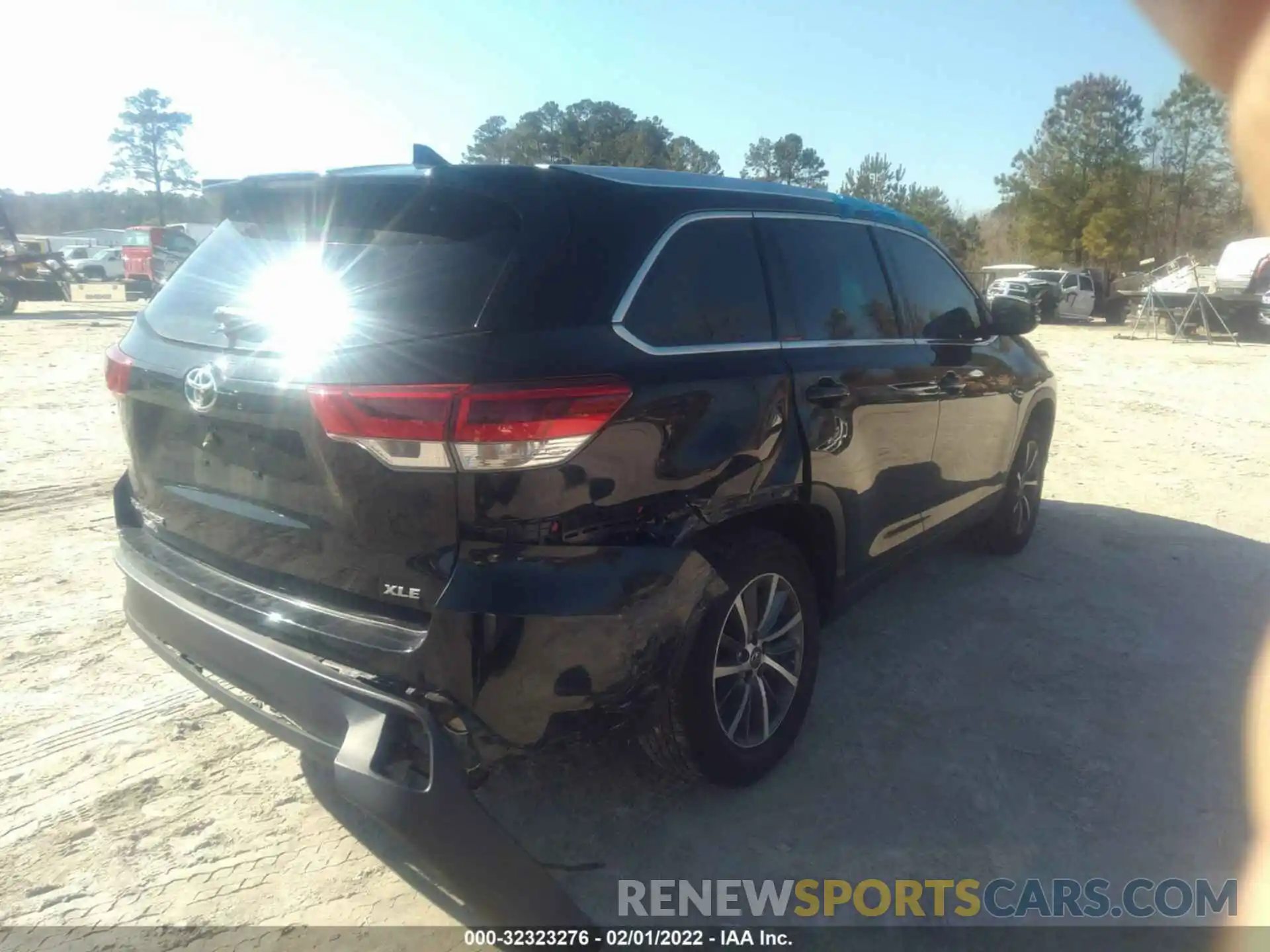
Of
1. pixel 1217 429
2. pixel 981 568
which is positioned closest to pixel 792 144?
pixel 1217 429

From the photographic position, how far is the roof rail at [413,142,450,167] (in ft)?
8.84

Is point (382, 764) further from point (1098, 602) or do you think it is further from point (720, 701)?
point (1098, 602)

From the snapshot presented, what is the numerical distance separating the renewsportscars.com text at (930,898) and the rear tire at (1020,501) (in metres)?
2.62

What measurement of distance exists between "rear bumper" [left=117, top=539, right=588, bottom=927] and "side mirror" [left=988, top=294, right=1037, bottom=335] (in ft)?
11.5

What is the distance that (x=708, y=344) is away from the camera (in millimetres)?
2664

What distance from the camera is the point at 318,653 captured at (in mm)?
2264

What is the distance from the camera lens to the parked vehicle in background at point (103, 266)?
40.6m

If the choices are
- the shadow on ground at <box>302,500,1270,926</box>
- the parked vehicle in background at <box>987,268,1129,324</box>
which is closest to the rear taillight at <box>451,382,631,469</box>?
the shadow on ground at <box>302,500,1270,926</box>

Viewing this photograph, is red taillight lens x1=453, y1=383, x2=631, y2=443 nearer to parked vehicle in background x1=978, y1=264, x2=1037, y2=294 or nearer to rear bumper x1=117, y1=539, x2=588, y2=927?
rear bumper x1=117, y1=539, x2=588, y2=927

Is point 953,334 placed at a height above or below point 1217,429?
above

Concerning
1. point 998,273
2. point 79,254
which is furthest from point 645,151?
point 79,254

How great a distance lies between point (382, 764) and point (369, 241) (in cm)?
134

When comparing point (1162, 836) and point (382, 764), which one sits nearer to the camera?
point (382, 764)

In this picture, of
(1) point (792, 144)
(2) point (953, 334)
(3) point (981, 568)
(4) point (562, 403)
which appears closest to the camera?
(4) point (562, 403)
